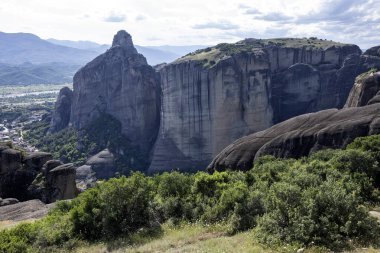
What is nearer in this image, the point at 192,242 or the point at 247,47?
the point at 192,242

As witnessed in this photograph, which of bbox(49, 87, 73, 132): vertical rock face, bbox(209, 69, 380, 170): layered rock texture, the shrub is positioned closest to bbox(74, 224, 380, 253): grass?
the shrub

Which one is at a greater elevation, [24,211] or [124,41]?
[124,41]

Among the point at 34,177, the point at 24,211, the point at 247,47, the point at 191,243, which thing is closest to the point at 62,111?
the point at 247,47

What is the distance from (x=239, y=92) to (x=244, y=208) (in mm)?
88816

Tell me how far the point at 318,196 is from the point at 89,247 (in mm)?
12249

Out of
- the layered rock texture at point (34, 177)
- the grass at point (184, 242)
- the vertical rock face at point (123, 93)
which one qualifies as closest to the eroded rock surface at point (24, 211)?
the layered rock texture at point (34, 177)

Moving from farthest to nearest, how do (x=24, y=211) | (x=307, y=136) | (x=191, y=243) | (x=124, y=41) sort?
(x=124, y=41), (x=307, y=136), (x=24, y=211), (x=191, y=243)

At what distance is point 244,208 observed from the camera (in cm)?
2223

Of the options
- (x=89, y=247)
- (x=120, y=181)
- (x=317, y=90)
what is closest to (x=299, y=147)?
(x=120, y=181)

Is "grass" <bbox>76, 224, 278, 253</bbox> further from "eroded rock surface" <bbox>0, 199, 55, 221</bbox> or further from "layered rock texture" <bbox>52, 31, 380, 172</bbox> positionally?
"layered rock texture" <bbox>52, 31, 380, 172</bbox>

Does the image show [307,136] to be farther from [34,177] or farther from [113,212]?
[34,177]

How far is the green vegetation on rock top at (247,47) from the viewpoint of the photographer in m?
118

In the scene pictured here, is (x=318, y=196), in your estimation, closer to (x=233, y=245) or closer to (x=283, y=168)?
(x=233, y=245)

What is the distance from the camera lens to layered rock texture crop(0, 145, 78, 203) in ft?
174
